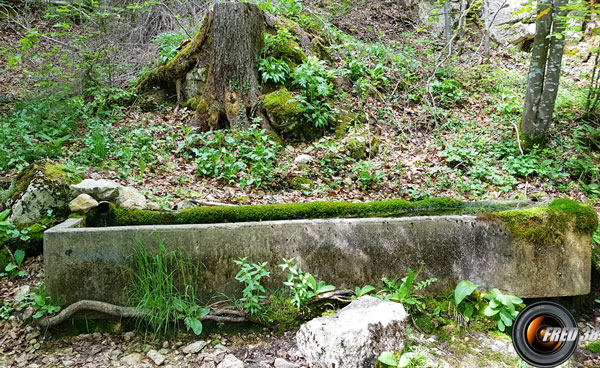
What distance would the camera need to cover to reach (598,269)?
3174 millimetres

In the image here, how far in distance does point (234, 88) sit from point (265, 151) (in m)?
1.52

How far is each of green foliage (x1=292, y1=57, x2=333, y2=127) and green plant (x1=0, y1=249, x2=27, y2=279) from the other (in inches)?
159

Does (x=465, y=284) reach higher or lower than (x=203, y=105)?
lower

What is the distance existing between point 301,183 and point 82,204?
2.54m

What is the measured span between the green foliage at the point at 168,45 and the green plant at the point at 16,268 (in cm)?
482

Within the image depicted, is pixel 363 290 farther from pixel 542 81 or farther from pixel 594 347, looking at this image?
pixel 542 81

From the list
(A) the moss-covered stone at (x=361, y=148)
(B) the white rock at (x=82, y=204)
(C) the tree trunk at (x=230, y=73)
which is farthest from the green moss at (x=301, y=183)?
(B) the white rock at (x=82, y=204)

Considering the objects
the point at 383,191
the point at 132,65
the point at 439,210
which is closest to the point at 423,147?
the point at 383,191

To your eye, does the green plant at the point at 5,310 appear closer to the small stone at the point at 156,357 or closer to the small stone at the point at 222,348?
the small stone at the point at 156,357

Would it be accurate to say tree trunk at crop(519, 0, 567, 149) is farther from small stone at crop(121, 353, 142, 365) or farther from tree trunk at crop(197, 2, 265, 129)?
small stone at crop(121, 353, 142, 365)

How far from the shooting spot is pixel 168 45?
7383 millimetres

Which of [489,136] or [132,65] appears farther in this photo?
[132,65]

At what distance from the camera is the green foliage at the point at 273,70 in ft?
19.3

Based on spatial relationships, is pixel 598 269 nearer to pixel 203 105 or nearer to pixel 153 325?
pixel 153 325
